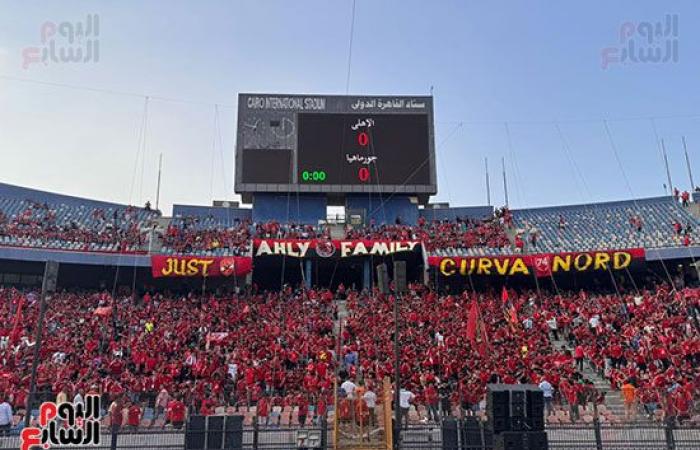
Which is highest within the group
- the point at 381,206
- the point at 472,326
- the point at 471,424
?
the point at 381,206

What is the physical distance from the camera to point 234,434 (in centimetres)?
1267

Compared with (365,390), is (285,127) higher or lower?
higher

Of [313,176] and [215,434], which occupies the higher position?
[313,176]

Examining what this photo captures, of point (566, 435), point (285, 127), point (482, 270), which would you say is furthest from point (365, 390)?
point (285, 127)

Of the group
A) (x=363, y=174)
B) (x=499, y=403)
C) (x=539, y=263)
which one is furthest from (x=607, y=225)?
(x=499, y=403)

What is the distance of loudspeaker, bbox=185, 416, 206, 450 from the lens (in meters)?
12.2

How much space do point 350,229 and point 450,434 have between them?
2259 centimetres

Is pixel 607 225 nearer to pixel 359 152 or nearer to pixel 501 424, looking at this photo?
pixel 359 152

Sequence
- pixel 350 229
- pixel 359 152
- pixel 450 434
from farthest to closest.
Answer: pixel 350 229
pixel 359 152
pixel 450 434

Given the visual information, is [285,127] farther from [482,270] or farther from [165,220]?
[482,270]

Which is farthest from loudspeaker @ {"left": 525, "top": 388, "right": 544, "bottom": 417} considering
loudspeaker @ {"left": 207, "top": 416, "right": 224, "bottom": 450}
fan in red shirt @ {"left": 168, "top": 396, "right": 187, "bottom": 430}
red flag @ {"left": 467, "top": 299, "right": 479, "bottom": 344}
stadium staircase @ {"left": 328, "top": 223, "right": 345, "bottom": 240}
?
stadium staircase @ {"left": 328, "top": 223, "right": 345, "bottom": 240}

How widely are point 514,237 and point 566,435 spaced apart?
69.3ft

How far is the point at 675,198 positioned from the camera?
38031mm

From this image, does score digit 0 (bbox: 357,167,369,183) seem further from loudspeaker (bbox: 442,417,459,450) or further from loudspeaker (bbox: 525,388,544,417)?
loudspeaker (bbox: 525,388,544,417)
